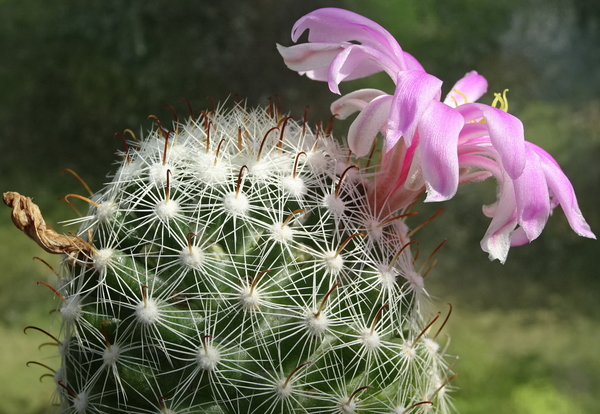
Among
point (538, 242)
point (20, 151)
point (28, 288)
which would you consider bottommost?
point (28, 288)

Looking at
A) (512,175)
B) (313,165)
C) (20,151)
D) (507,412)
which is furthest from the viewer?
(20,151)

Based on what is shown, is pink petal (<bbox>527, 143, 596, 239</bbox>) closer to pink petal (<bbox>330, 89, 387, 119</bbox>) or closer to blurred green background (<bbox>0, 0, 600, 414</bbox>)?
pink petal (<bbox>330, 89, 387, 119</bbox>)

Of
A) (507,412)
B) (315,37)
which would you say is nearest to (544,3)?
(507,412)

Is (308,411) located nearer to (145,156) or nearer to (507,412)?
(145,156)

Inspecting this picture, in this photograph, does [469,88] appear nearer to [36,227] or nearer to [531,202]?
[531,202]

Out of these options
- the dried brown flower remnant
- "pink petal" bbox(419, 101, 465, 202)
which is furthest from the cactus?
"pink petal" bbox(419, 101, 465, 202)

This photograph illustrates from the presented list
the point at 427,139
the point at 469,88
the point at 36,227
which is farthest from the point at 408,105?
the point at 36,227
